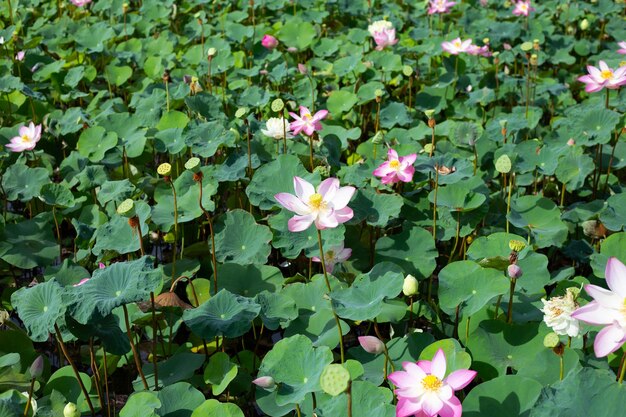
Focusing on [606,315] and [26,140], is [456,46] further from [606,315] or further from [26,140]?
[606,315]

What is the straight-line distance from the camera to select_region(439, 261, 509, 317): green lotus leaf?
5.26 ft

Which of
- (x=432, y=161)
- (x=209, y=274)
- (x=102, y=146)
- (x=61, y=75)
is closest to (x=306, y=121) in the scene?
(x=432, y=161)

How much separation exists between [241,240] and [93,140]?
0.86 m

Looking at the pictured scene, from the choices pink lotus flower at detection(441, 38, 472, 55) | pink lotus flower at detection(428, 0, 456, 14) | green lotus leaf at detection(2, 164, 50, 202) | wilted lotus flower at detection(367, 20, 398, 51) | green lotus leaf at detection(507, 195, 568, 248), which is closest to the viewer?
green lotus leaf at detection(507, 195, 568, 248)

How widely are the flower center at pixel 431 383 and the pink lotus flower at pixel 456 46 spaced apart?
215 cm

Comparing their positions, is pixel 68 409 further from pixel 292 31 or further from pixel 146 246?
pixel 292 31

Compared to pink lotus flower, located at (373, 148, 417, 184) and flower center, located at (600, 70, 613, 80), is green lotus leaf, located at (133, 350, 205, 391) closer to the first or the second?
pink lotus flower, located at (373, 148, 417, 184)

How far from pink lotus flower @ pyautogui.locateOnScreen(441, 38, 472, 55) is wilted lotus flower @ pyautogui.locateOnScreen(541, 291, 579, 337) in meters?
1.91

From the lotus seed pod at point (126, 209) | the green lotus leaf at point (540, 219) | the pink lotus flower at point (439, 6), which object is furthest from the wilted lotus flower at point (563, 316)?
the pink lotus flower at point (439, 6)

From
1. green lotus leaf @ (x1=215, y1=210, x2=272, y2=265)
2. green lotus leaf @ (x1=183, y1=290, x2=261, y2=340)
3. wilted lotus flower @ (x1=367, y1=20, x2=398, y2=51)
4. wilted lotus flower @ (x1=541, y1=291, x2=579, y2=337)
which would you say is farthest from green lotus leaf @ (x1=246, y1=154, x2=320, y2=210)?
wilted lotus flower @ (x1=367, y1=20, x2=398, y2=51)

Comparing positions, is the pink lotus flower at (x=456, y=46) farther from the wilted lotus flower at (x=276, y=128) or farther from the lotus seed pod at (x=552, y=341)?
the lotus seed pod at (x=552, y=341)

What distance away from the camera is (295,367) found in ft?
4.70

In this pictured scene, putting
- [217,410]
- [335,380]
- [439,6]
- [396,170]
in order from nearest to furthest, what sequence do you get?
[335,380]
[217,410]
[396,170]
[439,6]

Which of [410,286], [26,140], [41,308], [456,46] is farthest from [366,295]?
[456,46]
